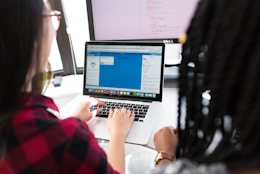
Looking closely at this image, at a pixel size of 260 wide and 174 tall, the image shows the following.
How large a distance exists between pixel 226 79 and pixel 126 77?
0.75 metres

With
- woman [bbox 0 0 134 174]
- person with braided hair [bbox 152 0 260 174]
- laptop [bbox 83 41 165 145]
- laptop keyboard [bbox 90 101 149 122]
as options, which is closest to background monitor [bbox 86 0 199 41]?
laptop [bbox 83 41 165 145]

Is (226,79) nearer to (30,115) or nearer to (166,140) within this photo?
(30,115)

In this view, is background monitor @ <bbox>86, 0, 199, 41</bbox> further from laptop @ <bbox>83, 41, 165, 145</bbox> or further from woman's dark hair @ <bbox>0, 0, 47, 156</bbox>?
woman's dark hair @ <bbox>0, 0, 47, 156</bbox>

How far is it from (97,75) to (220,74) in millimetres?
818

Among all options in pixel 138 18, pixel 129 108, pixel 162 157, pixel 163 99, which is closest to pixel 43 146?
pixel 162 157

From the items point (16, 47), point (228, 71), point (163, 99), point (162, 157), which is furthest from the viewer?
point (163, 99)

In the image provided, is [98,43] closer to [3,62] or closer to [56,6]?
[56,6]

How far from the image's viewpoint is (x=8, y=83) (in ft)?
1.69

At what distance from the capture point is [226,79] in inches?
13.8

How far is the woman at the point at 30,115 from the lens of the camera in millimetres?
499

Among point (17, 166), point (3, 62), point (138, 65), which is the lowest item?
point (17, 166)

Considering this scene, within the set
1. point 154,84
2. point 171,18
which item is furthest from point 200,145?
point 171,18

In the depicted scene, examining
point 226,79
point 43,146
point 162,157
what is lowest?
point 162,157

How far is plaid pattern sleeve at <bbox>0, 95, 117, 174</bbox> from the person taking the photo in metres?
0.53
